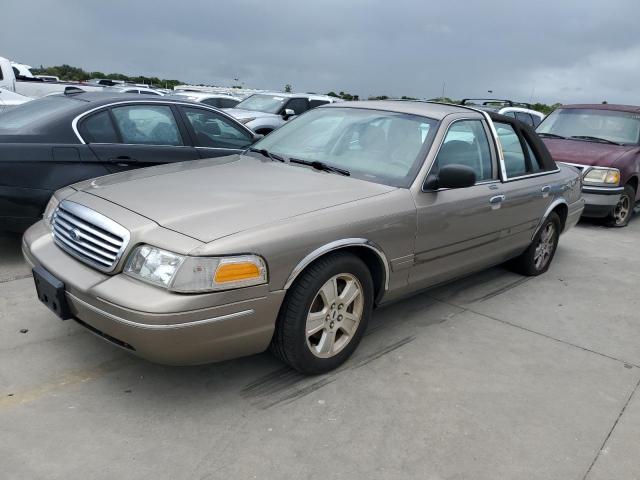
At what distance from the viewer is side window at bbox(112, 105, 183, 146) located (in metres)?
5.18

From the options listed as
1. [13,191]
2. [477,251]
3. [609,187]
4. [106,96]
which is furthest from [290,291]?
[609,187]

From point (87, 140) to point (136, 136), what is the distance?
1.60 ft

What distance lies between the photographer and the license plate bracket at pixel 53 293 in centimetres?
287

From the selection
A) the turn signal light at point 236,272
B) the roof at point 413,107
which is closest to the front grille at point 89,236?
the turn signal light at point 236,272

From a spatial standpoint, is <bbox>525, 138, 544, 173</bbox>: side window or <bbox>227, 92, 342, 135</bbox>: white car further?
<bbox>227, 92, 342, 135</bbox>: white car

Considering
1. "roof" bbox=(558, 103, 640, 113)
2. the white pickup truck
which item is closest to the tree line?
the white pickup truck

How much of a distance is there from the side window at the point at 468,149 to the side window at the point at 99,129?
9.85 feet

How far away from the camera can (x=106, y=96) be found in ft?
17.5

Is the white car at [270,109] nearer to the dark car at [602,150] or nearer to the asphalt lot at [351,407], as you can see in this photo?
the dark car at [602,150]

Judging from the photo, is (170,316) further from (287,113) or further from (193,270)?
(287,113)

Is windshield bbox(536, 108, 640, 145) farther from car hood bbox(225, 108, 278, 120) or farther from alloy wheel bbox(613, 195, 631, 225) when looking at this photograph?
car hood bbox(225, 108, 278, 120)

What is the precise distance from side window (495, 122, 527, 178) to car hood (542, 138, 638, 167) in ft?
11.0

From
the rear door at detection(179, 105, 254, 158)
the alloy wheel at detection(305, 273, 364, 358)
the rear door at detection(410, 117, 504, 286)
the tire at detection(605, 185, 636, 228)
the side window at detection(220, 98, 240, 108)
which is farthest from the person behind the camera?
the side window at detection(220, 98, 240, 108)

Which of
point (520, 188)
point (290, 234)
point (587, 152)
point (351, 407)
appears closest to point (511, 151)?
point (520, 188)
